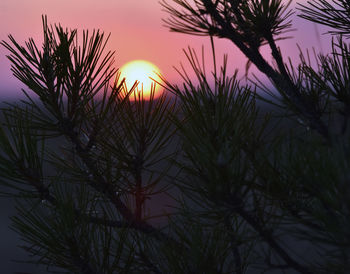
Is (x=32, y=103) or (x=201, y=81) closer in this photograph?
(x=201, y=81)

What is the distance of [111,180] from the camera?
2.41 ft

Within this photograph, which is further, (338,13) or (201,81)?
(338,13)

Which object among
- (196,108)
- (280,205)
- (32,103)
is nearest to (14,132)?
(32,103)

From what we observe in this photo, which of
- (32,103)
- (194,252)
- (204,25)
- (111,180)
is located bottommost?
(194,252)

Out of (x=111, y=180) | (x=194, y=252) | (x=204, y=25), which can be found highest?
(x=204, y=25)

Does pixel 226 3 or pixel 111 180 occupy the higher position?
pixel 226 3

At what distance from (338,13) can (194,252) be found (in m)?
0.55

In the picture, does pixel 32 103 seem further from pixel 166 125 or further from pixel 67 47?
pixel 166 125

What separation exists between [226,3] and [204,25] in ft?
0.24

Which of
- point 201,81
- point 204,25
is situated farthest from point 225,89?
point 204,25

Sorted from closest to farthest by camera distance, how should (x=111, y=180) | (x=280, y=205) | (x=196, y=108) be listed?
(x=196, y=108)
(x=280, y=205)
(x=111, y=180)

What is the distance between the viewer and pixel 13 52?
65cm

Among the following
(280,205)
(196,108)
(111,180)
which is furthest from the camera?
(111,180)

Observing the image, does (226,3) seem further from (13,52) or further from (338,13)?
(13,52)
